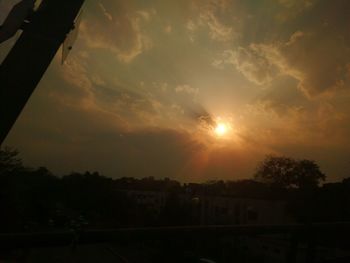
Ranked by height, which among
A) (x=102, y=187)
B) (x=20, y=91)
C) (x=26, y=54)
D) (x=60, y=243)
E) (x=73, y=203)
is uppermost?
(x=102, y=187)

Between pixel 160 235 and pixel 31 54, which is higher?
pixel 31 54

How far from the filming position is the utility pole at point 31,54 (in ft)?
6.23

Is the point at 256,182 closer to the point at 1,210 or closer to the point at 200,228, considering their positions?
the point at 1,210

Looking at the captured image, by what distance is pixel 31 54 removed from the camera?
78.0 inches

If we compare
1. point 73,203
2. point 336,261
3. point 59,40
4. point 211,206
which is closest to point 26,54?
point 59,40

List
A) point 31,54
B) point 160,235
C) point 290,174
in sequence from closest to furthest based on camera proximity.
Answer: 1. point 31,54
2. point 160,235
3. point 290,174

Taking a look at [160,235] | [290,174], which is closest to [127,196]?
[290,174]

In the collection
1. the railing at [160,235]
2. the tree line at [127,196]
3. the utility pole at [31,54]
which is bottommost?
the railing at [160,235]

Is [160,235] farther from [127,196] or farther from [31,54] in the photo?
[127,196]

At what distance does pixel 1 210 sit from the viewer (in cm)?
1791

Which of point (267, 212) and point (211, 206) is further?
point (211, 206)

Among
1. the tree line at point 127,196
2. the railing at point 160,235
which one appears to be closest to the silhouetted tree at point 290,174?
the tree line at point 127,196

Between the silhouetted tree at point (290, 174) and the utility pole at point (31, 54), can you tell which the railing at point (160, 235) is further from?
the silhouetted tree at point (290, 174)

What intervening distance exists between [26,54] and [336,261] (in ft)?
11.8
